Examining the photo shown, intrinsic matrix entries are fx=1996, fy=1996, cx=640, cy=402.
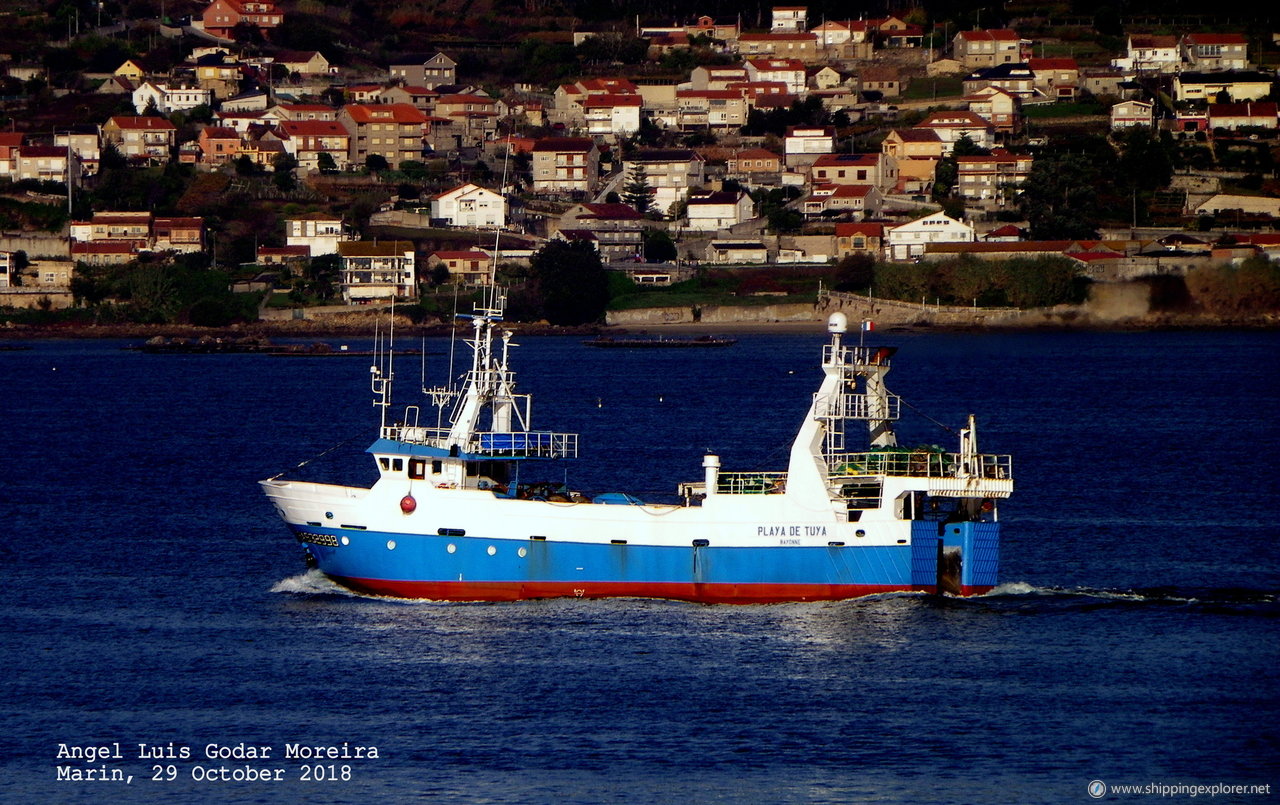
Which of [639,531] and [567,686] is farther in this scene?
[639,531]

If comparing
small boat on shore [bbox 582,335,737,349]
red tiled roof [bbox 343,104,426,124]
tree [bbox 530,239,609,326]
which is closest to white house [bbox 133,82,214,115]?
red tiled roof [bbox 343,104,426,124]

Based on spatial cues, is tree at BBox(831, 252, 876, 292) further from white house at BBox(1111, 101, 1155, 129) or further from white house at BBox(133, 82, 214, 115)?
white house at BBox(133, 82, 214, 115)

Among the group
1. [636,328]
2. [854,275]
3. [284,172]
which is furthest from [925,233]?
[284,172]

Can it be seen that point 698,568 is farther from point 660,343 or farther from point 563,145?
point 563,145

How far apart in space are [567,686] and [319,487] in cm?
893

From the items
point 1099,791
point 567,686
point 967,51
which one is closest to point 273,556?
point 567,686

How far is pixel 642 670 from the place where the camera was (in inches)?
1420

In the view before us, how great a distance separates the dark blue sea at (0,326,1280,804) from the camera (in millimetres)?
30797

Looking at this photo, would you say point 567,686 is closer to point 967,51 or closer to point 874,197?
point 874,197

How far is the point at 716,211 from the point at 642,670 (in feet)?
405

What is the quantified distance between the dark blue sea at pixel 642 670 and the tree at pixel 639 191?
103276 millimetres

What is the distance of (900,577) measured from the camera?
4072 cm

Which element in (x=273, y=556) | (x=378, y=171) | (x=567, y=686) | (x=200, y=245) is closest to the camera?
→ (x=567, y=686)

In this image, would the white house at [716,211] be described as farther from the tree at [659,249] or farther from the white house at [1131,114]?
the white house at [1131,114]
